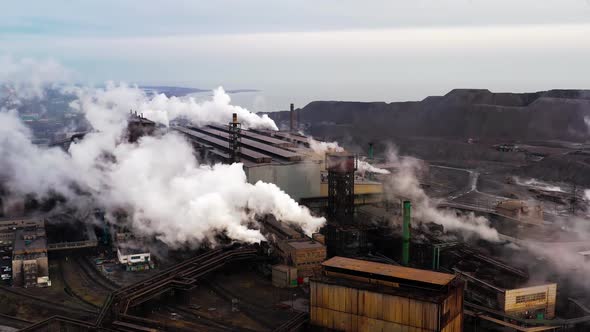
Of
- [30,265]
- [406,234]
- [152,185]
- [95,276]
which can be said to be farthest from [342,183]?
[30,265]

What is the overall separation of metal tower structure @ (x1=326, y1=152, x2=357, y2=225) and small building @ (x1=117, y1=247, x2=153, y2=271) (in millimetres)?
14180

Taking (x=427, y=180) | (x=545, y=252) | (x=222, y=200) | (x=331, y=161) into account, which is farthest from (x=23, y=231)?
(x=427, y=180)

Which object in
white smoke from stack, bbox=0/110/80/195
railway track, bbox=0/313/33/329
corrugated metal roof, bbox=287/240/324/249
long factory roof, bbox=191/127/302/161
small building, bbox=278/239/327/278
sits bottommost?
railway track, bbox=0/313/33/329

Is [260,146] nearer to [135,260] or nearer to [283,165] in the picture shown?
[283,165]

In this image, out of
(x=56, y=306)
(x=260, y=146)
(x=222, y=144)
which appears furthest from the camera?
(x=222, y=144)

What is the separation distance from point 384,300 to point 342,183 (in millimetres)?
19080

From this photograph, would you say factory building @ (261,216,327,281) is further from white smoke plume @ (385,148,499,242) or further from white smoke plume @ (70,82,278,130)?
white smoke plume @ (70,82,278,130)

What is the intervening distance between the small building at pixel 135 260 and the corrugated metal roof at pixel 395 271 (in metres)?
16.2

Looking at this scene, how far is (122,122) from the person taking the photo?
2525 inches

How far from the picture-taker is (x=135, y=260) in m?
42.2

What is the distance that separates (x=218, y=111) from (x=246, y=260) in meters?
56.1

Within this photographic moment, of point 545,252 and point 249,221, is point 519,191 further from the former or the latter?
point 249,221

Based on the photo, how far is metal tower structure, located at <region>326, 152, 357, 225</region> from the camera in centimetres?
4538

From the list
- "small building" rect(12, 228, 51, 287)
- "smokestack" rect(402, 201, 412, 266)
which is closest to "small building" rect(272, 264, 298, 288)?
"smokestack" rect(402, 201, 412, 266)
